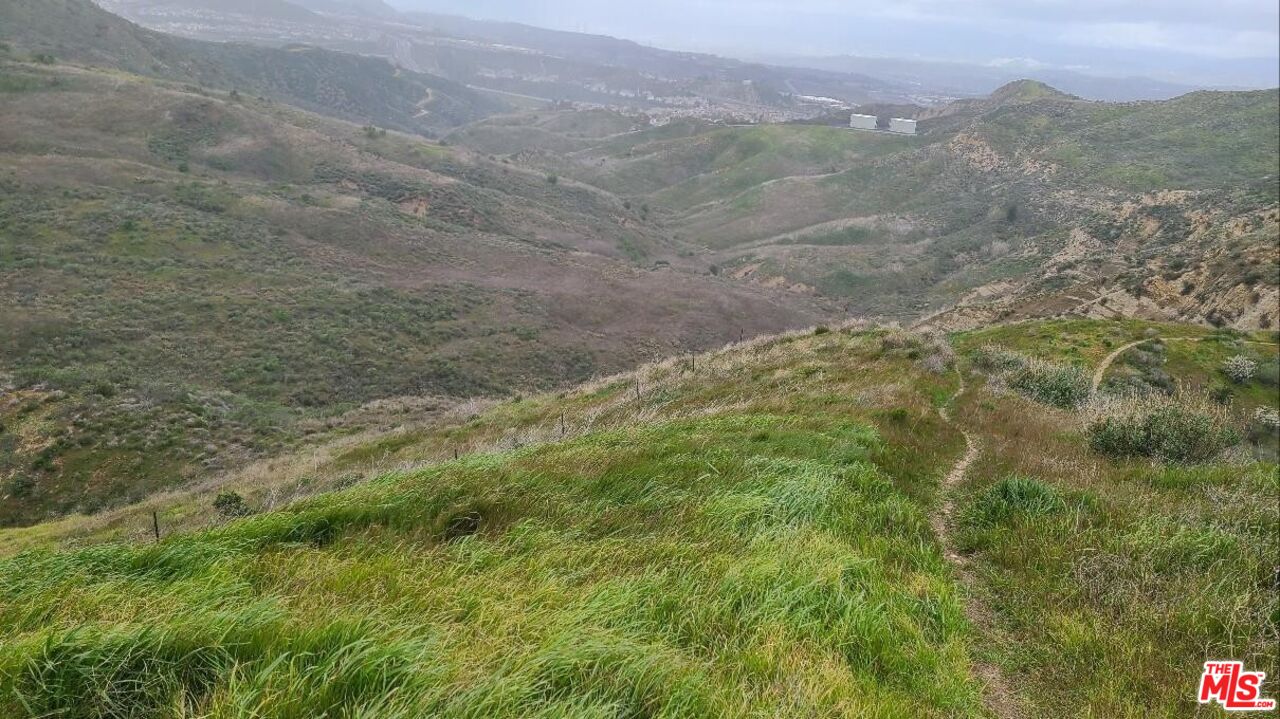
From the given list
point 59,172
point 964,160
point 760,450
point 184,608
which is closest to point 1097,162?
point 964,160

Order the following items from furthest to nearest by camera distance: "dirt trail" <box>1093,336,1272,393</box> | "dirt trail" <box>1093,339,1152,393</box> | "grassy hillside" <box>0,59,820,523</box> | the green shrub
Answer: "grassy hillside" <box>0,59,820,523</box> < "dirt trail" <box>1093,336,1272,393</box> < "dirt trail" <box>1093,339,1152,393</box> < the green shrub

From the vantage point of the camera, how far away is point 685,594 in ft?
13.8

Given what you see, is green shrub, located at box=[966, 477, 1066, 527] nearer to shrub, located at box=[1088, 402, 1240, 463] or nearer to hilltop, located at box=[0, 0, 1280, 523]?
shrub, located at box=[1088, 402, 1240, 463]

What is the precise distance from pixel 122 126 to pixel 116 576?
77.8m

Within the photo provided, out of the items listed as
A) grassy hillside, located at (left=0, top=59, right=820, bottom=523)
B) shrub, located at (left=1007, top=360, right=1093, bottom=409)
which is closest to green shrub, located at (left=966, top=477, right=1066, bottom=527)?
shrub, located at (left=1007, top=360, right=1093, bottom=409)

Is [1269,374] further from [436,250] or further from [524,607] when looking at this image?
[436,250]

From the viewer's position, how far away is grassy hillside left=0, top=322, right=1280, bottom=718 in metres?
2.99

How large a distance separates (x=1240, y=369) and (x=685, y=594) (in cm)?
2157

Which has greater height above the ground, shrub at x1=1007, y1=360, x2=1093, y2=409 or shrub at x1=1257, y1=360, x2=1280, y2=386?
shrub at x1=1257, y1=360, x2=1280, y2=386

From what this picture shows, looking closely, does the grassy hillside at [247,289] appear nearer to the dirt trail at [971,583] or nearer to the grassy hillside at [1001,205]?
the grassy hillside at [1001,205]

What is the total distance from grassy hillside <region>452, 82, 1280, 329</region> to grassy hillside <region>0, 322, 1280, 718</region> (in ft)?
90.0

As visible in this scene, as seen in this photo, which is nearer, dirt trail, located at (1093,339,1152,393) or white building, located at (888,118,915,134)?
dirt trail, located at (1093,339,1152,393)

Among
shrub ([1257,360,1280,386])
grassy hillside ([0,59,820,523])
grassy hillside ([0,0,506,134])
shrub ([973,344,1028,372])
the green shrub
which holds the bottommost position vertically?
grassy hillside ([0,59,820,523])

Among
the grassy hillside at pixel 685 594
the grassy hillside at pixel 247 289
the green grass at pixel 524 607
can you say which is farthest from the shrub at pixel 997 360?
the grassy hillside at pixel 247 289
